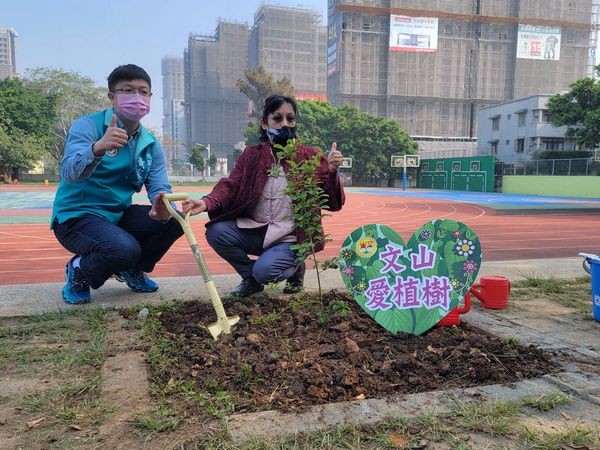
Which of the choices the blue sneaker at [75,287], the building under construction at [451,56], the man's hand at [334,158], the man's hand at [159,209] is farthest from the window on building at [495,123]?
the blue sneaker at [75,287]

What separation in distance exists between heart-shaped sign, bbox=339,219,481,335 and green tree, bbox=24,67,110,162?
48.4 m

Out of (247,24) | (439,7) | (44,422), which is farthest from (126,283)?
(247,24)

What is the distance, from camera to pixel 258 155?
3107 millimetres

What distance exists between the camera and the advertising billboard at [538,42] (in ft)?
188

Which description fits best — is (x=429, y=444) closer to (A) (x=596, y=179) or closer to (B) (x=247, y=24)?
(A) (x=596, y=179)

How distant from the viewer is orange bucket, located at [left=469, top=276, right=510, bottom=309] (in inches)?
121

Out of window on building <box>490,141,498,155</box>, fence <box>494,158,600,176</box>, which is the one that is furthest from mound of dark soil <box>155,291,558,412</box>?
window on building <box>490,141,498,155</box>

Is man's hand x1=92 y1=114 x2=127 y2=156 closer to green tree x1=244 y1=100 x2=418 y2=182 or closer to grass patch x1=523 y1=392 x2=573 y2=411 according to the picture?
grass patch x1=523 y1=392 x2=573 y2=411

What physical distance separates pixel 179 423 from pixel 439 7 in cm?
6512

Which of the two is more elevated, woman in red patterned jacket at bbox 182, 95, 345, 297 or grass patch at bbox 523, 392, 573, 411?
woman in red patterned jacket at bbox 182, 95, 345, 297

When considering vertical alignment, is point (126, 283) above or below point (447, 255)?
below

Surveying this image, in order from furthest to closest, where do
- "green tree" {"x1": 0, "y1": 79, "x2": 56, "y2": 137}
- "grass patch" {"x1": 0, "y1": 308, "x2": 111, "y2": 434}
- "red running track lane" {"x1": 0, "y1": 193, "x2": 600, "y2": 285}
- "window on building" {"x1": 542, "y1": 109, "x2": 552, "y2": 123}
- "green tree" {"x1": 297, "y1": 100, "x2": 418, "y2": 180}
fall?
"green tree" {"x1": 297, "y1": 100, "x2": 418, "y2": 180}, "green tree" {"x1": 0, "y1": 79, "x2": 56, "y2": 137}, "window on building" {"x1": 542, "y1": 109, "x2": 552, "y2": 123}, "red running track lane" {"x1": 0, "y1": 193, "x2": 600, "y2": 285}, "grass patch" {"x1": 0, "y1": 308, "x2": 111, "y2": 434}

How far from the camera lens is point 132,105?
2.90 metres

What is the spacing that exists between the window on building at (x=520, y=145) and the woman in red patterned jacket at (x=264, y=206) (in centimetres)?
3780
